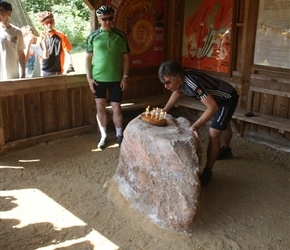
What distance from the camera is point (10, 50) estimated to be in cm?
536

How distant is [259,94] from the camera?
610cm

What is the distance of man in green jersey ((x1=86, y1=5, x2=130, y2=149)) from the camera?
5.43 m

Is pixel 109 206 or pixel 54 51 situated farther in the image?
pixel 54 51

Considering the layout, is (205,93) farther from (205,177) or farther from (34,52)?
(34,52)

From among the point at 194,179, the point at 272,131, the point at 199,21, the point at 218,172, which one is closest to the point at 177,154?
the point at 194,179

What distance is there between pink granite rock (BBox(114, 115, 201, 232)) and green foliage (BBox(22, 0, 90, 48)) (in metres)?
9.47

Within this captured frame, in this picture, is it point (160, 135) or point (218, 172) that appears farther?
point (218, 172)

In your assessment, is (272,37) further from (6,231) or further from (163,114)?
(6,231)

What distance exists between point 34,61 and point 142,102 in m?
2.11

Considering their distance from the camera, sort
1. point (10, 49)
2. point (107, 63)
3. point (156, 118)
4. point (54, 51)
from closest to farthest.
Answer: point (156, 118)
point (10, 49)
point (107, 63)
point (54, 51)

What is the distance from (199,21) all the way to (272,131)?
A: 8.25 ft

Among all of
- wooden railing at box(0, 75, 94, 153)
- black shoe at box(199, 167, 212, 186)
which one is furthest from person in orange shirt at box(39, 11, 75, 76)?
black shoe at box(199, 167, 212, 186)

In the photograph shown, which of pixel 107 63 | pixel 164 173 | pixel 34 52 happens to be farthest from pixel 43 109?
pixel 164 173

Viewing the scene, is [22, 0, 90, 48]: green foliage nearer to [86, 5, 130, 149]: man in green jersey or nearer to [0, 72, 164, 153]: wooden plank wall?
[0, 72, 164, 153]: wooden plank wall
